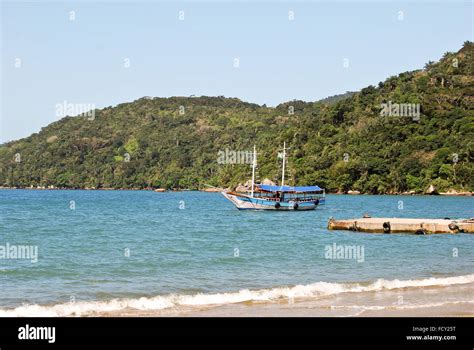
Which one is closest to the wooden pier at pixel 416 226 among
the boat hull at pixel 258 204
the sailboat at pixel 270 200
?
the sailboat at pixel 270 200

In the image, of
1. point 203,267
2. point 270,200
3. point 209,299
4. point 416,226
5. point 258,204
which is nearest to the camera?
point 209,299

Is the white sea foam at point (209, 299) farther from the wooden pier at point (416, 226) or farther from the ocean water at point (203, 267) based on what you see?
the wooden pier at point (416, 226)

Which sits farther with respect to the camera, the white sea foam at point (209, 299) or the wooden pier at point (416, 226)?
the wooden pier at point (416, 226)

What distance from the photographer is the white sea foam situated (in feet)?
56.8

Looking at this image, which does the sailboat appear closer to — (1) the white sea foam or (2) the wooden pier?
(2) the wooden pier

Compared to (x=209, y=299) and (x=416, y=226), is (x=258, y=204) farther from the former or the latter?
(x=209, y=299)

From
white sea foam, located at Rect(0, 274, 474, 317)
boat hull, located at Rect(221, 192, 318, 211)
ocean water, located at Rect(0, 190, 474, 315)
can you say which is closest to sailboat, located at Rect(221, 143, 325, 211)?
boat hull, located at Rect(221, 192, 318, 211)

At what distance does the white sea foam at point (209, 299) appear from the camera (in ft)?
56.8

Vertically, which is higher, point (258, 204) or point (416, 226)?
point (416, 226)

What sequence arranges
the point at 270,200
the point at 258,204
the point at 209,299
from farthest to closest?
1. the point at 258,204
2. the point at 270,200
3. the point at 209,299

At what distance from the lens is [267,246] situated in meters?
38.4

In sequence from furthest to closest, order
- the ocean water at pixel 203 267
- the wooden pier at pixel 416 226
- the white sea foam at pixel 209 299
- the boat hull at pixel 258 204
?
1. the boat hull at pixel 258 204
2. the wooden pier at pixel 416 226
3. the ocean water at pixel 203 267
4. the white sea foam at pixel 209 299

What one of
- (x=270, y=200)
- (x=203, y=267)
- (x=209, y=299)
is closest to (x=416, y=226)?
(x=203, y=267)

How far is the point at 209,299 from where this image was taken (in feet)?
62.3
